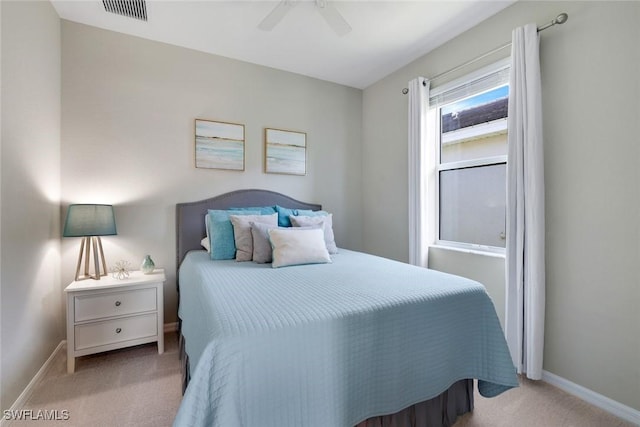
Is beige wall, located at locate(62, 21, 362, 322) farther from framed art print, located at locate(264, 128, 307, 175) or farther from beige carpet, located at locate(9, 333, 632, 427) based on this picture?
beige carpet, located at locate(9, 333, 632, 427)

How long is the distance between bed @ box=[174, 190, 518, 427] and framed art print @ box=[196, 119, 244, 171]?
4.46ft

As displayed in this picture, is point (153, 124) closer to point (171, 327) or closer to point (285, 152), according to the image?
point (285, 152)

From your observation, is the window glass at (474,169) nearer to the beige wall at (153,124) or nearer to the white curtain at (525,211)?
the white curtain at (525,211)

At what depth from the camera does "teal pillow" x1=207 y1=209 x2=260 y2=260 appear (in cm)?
237

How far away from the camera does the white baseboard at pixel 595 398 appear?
5.23ft

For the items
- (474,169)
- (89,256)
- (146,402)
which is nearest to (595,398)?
(474,169)

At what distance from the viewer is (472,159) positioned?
2547 millimetres

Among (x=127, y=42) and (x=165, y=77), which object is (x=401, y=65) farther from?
(x=127, y=42)

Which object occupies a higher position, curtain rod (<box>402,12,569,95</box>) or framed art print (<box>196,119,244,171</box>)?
curtain rod (<box>402,12,569,95</box>)

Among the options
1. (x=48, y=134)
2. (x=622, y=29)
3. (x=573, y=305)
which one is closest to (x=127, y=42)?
(x=48, y=134)

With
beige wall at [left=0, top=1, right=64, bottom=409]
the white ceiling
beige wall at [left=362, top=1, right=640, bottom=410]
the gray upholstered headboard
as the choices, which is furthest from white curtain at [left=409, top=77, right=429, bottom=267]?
beige wall at [left=0, top=1, right=64, bottom=409]

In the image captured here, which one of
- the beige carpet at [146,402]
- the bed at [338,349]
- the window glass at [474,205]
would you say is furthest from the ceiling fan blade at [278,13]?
the beige carpet at [146,402]

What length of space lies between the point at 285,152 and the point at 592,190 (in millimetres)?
2589

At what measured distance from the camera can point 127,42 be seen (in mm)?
2566
